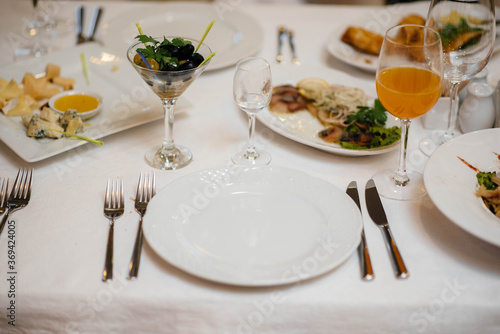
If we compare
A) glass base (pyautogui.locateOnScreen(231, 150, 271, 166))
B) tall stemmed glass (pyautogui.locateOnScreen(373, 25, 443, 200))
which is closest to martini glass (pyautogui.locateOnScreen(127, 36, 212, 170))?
glass base (pyautogui.locateOnScreen(231, 150, 271, 166))

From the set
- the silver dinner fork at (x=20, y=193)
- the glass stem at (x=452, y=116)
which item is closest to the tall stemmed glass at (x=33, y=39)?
the silver dinner fork at (x=20, y=193)

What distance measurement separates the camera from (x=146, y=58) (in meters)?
1.12

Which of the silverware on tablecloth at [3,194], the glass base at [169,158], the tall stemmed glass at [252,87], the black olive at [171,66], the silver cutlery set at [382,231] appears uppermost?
the black olive at [171,66]

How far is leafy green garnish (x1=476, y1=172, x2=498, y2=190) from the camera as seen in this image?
3.41 feet

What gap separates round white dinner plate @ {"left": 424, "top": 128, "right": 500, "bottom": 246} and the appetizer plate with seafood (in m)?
0.71

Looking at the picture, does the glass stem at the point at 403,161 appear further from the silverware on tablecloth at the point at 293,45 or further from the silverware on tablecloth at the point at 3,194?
the silverware on tablecloth at the point at 3,194

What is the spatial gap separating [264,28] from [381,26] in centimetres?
47

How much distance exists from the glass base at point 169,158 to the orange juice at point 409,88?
51 cm

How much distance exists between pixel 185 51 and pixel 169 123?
19cm

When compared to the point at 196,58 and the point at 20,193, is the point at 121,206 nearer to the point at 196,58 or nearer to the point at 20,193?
the point at 20,193

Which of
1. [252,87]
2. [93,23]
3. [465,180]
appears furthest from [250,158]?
[93,23]

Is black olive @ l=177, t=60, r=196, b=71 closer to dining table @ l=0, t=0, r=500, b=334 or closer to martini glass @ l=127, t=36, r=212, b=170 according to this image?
martini glass @ l=127, t=36, r=212, b=170

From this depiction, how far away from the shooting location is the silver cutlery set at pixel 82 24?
185 centimetres

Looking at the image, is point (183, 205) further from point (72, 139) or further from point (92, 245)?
point (72, 139)
